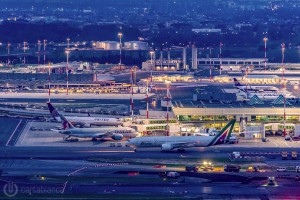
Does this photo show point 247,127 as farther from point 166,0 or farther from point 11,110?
point 166,0

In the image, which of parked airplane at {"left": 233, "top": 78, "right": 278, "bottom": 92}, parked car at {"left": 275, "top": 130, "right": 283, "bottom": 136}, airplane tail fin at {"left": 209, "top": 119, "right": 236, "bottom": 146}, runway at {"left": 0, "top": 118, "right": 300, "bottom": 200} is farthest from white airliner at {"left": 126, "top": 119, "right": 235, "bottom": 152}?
parked airplane at {"left": 233, "top": 78, "right": 278, "bottom": 92}

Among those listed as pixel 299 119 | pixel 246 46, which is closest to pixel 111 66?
pixel 246 46

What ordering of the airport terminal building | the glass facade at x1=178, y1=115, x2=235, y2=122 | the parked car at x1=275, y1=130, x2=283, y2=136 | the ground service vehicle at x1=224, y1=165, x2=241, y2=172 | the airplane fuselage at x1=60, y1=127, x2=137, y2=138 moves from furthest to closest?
the glass facade at x1=178, y1=115, x2=235, y2=122 → the airport terminal building → the parked car at x1=275, y1=130, x2=283, y2=136 → the airplane fuselage at x1=60, y1=127, x2=137, y2=138 → the ground service vehicle at x1=224, y1=165, x2=241, y2=172

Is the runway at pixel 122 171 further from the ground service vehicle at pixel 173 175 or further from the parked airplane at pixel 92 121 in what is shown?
the parked airplane at pixel 92 121

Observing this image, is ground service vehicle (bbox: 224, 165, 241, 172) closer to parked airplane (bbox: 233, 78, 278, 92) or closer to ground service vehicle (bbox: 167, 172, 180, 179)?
ground service vehicle (bbox: 167, 172, 180, 179)

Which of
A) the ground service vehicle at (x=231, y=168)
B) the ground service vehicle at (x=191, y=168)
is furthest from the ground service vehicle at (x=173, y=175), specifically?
the ground service vehicle at (x=231, y=168)

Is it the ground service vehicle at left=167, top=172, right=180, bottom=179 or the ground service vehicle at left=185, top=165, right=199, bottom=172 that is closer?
the ground service vehicle at left=167, top=172, right=180, bottom=179

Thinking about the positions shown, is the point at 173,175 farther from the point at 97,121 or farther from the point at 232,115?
the point at 97,121
